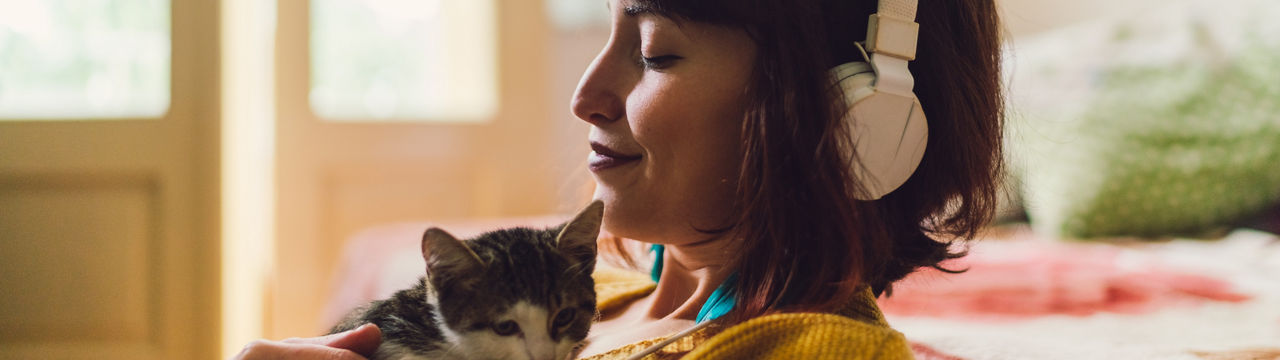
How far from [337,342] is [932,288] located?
3.22ft

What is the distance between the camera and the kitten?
66cm

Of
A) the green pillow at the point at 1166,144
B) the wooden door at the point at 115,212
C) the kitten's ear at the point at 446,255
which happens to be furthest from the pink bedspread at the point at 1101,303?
the wooden door at the point at 115,212

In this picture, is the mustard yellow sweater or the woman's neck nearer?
the mustard yellow sweater

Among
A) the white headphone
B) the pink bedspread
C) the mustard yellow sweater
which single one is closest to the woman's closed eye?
the white headphone

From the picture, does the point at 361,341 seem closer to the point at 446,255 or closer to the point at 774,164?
the point at 446,255

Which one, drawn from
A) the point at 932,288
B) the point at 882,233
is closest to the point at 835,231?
the point at 882,233

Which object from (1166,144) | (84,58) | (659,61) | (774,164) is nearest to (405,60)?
(84,58)

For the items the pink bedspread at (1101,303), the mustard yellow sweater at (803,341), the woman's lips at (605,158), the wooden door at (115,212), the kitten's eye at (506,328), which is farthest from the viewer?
the wooden door at (115,212)

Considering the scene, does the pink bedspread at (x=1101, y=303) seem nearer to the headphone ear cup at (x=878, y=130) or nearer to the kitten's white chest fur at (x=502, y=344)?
the headphone ear cup at (x=878, y=130)

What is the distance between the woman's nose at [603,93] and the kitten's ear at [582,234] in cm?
13

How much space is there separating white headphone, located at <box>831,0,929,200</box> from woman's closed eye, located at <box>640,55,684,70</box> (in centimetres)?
14

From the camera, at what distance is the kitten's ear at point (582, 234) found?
2.13ft

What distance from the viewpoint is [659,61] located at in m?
0.73

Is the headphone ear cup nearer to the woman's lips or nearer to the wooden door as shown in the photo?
the woman's lips
